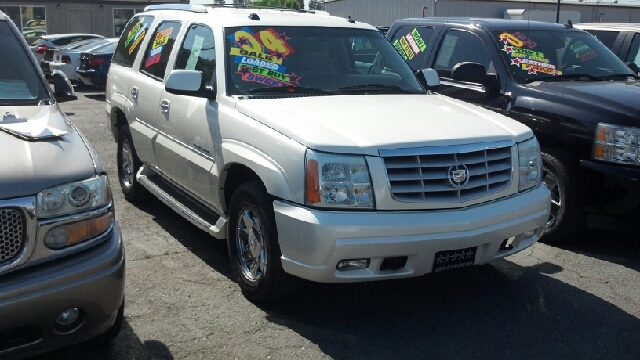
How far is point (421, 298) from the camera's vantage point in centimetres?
479

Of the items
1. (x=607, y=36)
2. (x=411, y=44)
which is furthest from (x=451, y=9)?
(x=411, y=44)

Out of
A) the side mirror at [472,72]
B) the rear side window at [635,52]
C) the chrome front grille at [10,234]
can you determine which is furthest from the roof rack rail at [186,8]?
the rear side window at [635,52]

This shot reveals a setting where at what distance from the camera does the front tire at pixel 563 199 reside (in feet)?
18.9

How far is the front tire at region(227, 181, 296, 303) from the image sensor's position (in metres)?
4.23

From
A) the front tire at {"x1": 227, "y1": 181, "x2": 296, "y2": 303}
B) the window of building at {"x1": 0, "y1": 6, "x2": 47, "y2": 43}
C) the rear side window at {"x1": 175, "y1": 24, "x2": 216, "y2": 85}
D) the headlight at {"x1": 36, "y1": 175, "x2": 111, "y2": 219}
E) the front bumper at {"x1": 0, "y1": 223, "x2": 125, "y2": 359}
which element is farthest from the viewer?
the window of building at {"x1": 0, "y1": 6, "x2": 47, "y2": 43}

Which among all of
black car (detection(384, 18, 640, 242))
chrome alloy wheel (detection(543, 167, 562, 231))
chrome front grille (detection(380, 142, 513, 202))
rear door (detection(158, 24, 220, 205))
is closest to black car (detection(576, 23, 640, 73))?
black car (detection(384, 18, 640, 242))

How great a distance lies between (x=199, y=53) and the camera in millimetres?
5504

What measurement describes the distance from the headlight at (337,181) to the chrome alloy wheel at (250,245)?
548 mm

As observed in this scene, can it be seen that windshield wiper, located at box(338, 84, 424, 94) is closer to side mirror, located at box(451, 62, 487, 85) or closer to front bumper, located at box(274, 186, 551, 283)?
side mirror, located at box(451, 62, 487, 85)

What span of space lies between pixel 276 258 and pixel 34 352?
58.7 inches

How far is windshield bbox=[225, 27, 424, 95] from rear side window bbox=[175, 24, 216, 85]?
19 cm

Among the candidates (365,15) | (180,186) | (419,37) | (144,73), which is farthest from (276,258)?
(365,15)

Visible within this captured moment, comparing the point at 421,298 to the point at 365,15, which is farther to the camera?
the point at 365,15

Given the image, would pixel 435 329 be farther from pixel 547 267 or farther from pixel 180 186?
pixel 180 186
